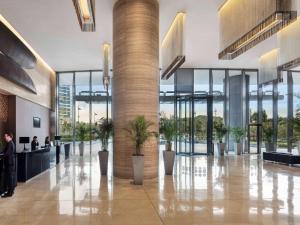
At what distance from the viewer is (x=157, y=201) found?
271 inches

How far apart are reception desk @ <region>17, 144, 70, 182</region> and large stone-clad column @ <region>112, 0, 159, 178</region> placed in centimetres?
268

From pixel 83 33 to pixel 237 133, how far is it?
37.0 feet

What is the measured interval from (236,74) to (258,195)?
14.4 m

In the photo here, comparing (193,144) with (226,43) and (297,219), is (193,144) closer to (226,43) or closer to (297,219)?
(226,43)

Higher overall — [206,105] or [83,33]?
[83,33]

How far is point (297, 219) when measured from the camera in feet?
18.2

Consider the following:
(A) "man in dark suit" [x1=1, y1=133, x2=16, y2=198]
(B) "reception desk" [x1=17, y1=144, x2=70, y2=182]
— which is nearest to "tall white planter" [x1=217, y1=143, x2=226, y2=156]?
(B) "reception desk" [x1=17, y1=144, x2=70, y2=182]

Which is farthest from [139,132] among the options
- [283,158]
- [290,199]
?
[283,158]

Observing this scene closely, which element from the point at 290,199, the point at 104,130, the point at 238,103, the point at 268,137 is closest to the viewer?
the point at 290,199

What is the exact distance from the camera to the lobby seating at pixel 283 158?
13688mm

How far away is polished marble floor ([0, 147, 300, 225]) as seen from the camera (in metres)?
5.53

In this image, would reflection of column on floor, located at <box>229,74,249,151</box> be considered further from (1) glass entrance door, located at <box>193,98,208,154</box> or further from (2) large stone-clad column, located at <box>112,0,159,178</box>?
(2) large stone-clad column, located at <box>112,0,159,178</box>

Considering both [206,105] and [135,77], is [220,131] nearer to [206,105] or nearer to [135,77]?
[206,105]

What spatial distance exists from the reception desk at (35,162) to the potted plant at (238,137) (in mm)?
10665
